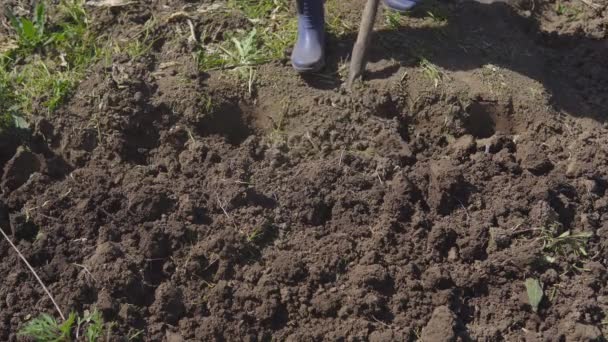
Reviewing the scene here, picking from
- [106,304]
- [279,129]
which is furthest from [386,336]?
[279,129]

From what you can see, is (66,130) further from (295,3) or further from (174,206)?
(295,3)

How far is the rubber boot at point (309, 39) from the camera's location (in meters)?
3.65

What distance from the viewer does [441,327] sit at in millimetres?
2924

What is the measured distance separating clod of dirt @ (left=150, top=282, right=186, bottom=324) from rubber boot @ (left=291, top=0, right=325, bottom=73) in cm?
119

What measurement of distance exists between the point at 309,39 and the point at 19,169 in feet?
4.34

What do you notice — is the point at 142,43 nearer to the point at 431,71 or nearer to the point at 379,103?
the point at 379,103

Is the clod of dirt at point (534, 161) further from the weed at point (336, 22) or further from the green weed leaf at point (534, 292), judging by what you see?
the weed at point (336, 22)

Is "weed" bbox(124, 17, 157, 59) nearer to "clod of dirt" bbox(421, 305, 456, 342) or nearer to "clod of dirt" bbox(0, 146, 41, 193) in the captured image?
"clod of dirt" bbox(0, 146, 41, 193)

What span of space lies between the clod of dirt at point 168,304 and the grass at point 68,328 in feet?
0.58

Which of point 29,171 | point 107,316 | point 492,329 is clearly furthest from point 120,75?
point 492,329

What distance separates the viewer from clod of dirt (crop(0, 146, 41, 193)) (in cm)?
331

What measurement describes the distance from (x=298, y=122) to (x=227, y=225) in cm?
63

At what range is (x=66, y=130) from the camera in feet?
11.4

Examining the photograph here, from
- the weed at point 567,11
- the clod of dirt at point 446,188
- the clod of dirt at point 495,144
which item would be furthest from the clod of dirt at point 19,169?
the weed at point 567,11
